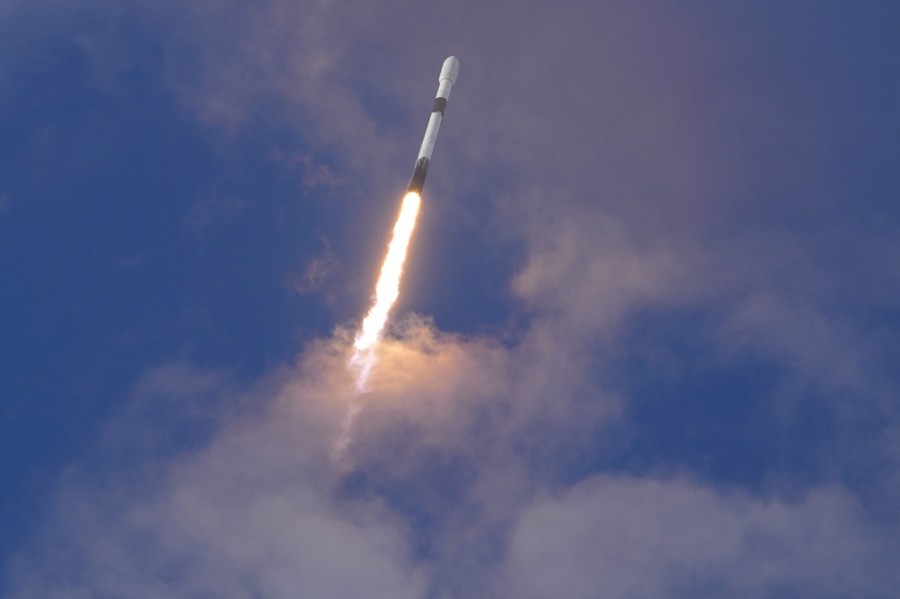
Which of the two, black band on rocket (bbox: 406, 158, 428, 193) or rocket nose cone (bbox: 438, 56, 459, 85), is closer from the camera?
black band on rocket (bbox: 406, 158, 428, 193)

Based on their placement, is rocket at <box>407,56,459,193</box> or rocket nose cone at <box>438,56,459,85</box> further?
rocket nose cone at <box>438,56,459,85</box>

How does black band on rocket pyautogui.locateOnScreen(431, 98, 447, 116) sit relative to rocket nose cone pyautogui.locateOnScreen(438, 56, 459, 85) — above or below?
below

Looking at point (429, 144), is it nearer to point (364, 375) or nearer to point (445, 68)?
point (445, 68)

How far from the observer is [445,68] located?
121 metres

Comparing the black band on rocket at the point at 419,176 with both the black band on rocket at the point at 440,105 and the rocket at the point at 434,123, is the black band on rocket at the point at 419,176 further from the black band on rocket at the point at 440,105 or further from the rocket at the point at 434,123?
the black band on rocket at the point at 440,105

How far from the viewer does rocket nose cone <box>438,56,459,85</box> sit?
393 feet

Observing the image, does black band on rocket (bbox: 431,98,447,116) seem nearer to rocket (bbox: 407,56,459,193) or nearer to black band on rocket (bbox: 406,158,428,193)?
rocket (bbox: 407,56,459,193)

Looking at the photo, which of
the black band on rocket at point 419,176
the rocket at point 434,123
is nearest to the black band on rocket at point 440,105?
the rocket at point 434,123

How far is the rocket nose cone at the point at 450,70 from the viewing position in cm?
11994

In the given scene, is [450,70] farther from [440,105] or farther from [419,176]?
[419,176]

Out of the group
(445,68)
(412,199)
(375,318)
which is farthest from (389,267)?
(445,68)

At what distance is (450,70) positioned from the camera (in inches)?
4729

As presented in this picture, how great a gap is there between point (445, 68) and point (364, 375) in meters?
40.4

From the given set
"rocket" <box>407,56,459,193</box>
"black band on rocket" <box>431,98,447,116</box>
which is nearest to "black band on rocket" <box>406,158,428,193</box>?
"rocket" <box>407,56,459,193</box>
